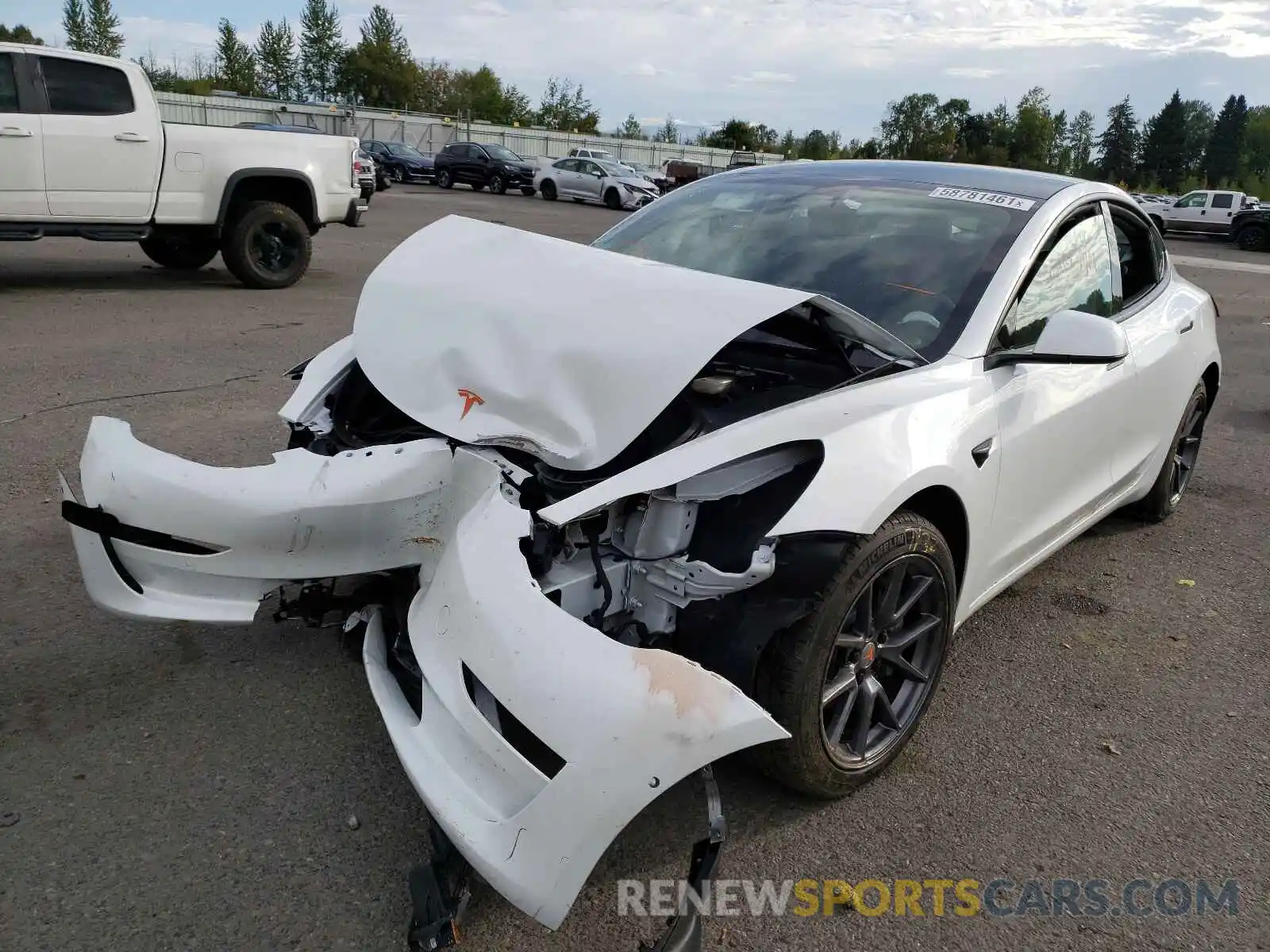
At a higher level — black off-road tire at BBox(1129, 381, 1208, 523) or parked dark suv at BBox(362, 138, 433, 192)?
black off-road tire at BBox(1129, 381, 1208, 523)

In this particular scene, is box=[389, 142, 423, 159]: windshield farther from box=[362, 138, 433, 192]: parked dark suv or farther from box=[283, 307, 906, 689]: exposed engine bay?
box=[283, 307, 906, 689]: exposed engine bay

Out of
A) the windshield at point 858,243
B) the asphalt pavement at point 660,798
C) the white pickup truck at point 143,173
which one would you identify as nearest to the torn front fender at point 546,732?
the asphalt pavement at point 660,798

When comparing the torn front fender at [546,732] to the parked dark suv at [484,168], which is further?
the parked dark suv at [484,168]

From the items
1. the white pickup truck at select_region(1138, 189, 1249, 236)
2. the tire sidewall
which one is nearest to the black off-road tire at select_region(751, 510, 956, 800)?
the tire sidewall

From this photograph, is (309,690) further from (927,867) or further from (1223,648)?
(1223,648)

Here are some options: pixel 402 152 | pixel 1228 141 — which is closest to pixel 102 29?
pixel 402 152

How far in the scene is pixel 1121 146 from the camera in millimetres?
99625

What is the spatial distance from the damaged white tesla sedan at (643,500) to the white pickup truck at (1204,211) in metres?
33.9

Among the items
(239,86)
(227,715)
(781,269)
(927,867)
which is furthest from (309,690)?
(239,86)

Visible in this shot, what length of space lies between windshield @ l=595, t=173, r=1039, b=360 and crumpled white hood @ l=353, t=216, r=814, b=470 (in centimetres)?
45

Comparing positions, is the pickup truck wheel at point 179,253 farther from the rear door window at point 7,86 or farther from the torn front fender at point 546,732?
the torn front fender at point 546,732

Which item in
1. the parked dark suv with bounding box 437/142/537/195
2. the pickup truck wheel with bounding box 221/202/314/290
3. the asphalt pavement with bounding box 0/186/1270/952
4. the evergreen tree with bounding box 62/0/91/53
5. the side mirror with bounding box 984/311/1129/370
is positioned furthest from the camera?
the evergreen tree with bounding box 62/0/91/53

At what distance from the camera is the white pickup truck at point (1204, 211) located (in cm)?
3268

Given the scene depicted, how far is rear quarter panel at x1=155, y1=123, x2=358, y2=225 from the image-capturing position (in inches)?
370
